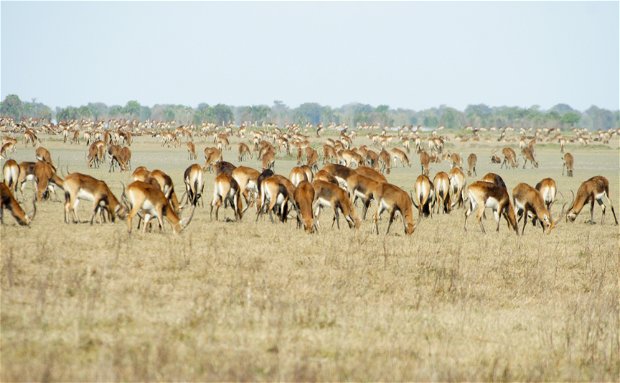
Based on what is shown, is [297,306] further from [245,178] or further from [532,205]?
[245,178]

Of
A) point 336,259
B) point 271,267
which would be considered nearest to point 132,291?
point 271,267

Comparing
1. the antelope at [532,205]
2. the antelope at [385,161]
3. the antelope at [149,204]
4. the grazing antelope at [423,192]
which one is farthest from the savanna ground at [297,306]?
the antelope at [385,161]

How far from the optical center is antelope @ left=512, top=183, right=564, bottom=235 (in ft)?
61.6

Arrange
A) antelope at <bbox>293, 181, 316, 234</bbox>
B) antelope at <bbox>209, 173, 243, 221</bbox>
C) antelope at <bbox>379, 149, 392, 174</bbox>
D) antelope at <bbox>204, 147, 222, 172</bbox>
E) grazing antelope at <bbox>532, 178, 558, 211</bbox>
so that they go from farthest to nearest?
antelope at <bbox>379, 149, 392, 174</bbox> → antelope at <bbox>204, 147, 222, 172</bbox> → grazing antelope at <bbox>532, 178, 558, 211</bbox> → antelope at <bbox>209, 173, 243, 221</bbox> → antelope at <bbox>293, 181, 316, 234</bbox>

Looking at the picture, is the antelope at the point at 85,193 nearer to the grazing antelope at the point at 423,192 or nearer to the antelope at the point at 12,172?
the antelope at the point at 12,172

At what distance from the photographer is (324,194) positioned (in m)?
17.7

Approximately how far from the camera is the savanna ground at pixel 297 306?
8016 millimetres

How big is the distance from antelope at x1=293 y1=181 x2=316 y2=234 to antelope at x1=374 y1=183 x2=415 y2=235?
154 cm

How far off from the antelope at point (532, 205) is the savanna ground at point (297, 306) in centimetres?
227

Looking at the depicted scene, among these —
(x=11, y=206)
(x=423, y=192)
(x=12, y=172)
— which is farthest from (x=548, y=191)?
(x=12, y=172)

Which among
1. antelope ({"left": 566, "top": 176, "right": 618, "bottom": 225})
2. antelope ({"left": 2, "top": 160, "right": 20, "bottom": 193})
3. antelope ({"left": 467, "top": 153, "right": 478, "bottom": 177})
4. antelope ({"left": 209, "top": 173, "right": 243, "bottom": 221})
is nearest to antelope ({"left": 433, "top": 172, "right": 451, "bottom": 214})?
antelope ({"left": 566, "top": 176, "right": 618, "bottom": 225})

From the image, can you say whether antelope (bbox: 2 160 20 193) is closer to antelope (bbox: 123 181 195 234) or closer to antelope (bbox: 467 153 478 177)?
antelope (bbox: 123 181 195 234)

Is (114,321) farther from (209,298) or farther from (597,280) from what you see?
(597,280)

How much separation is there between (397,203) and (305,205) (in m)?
2.21
